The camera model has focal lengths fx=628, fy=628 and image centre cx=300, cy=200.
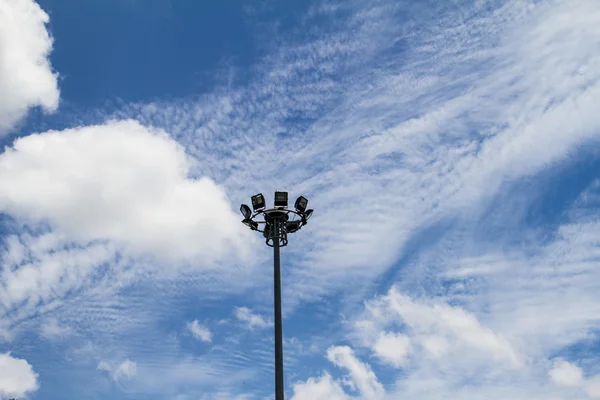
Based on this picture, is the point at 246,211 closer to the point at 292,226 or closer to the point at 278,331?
the point at 292,226

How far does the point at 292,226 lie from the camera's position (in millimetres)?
28266

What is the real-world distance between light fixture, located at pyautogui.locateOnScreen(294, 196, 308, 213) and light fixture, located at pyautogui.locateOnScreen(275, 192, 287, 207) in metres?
0.65

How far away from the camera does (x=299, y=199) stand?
28.6 meters

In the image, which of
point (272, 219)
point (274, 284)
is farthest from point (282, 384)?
point (272, 219)

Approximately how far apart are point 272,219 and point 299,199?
162 cm

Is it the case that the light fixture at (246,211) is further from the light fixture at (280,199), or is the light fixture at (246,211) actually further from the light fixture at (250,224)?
the light fixture at (280,199)

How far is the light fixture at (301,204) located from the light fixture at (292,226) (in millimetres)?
588

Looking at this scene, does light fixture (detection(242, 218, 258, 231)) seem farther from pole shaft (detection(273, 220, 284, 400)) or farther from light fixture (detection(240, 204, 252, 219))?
pole shaft (detection(273, 220, 284, 400))

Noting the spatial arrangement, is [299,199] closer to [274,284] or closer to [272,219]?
[272,219]

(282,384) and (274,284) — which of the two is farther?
(274,284)

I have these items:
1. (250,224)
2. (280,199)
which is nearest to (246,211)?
(250,224)

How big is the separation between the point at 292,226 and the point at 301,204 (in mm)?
1137

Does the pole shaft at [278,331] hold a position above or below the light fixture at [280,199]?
below

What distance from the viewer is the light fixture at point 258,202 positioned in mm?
28438
